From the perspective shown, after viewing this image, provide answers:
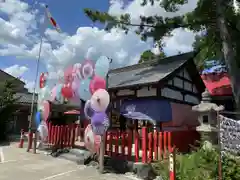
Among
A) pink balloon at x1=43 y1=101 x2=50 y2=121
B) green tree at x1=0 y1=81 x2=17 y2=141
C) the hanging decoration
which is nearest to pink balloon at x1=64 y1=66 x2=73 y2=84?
pink balloon at x1=43 y1=101 x2=50 y2=121

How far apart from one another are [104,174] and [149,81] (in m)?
4.22

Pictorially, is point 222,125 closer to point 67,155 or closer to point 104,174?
point 104,174

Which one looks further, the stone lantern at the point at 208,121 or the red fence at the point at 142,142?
the stone lantern at the point at 208,121

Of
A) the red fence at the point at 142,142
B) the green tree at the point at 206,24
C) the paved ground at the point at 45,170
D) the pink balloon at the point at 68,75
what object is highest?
the green tree at the point at 206,24

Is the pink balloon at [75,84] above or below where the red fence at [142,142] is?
above

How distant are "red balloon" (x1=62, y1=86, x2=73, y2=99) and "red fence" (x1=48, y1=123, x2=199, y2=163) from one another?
162cm

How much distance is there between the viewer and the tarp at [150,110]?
1030cm

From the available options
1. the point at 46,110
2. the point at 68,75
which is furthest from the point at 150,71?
the point at 46,110

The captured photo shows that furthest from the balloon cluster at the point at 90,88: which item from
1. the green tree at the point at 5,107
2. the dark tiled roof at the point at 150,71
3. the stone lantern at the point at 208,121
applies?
the green tree at the point at 5,107

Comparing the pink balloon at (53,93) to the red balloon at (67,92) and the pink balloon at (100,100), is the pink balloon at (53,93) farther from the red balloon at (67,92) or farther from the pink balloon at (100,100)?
the pink balloon at (100,100)

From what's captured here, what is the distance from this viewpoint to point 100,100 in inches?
308

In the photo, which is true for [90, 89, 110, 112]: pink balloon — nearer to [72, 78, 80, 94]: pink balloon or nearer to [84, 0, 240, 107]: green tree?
[72, 78, 80, 94]: pink balloon

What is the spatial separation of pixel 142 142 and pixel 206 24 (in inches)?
258

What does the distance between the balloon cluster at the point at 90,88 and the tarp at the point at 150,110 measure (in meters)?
2.79
